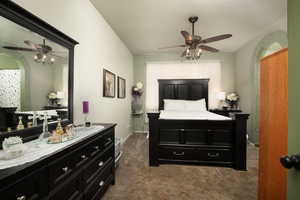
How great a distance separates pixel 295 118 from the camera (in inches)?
26.7

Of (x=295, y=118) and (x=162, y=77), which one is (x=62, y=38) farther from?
(x=162, y=77)

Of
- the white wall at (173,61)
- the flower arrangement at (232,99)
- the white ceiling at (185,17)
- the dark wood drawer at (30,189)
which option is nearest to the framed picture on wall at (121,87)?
the white ceiling at (185,17)

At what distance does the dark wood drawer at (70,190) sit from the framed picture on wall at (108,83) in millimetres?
1780

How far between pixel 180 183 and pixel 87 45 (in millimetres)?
2487

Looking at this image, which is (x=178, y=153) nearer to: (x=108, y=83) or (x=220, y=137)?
(x=220, y=137)

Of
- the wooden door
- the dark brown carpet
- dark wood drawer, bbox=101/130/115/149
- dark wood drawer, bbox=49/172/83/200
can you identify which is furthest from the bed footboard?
dark wood drawer, bbox=49/172/83/200

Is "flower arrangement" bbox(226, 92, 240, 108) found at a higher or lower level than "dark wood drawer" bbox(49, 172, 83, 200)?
higher

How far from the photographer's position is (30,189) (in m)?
0.76

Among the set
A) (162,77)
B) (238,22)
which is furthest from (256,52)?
(162,77)

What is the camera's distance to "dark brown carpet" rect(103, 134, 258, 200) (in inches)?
69.9

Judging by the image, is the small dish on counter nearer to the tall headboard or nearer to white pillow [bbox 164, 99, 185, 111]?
white pillow [bbox 164, 99, 185, 111]

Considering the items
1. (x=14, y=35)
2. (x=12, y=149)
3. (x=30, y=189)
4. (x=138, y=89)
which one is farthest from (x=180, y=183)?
(x=138, y=89)

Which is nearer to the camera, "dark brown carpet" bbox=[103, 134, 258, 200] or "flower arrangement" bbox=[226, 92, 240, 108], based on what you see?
"dark brown carpet" bbox=[103, 134, 258, 200]

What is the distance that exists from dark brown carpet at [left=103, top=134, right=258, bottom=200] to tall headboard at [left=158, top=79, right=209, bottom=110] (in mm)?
2365
